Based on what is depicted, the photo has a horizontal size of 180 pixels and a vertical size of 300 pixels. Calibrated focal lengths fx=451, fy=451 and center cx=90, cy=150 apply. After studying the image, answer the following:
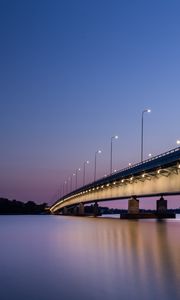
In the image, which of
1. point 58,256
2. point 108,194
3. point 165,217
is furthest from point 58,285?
point 165,217

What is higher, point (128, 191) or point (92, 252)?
point (128, 191)

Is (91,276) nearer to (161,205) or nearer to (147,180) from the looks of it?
(147,180)

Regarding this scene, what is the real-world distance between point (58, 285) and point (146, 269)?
385cm

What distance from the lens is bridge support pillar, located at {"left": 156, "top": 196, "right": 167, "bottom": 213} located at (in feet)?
403

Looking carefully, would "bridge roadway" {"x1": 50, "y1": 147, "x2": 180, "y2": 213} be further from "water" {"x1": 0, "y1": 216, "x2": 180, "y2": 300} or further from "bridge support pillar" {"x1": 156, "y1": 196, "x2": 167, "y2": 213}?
"water" {"x1": 0, "y1": 216, "x2": 180, "y2": 300}

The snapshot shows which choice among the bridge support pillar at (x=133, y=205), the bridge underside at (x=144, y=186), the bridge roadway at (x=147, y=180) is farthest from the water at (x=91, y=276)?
the bridge support pillar at (x=133, y=205)

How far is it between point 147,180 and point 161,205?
1877 inches

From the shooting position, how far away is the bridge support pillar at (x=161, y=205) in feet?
403

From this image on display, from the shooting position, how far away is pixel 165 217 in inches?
4857

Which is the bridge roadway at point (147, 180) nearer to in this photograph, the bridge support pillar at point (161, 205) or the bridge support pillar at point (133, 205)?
the bridge support pillar at point (133, 205)

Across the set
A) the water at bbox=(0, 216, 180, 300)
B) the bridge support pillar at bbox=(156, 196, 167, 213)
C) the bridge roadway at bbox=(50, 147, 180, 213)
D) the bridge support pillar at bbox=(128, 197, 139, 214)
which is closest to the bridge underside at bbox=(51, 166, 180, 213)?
the bridge roadway at bbox=(50, 147, 180, 213)

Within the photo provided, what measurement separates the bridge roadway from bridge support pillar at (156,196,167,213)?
17656 mm

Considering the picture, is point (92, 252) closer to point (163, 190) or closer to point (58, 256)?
point (58, 256)

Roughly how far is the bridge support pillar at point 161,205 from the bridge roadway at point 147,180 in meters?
17.7
